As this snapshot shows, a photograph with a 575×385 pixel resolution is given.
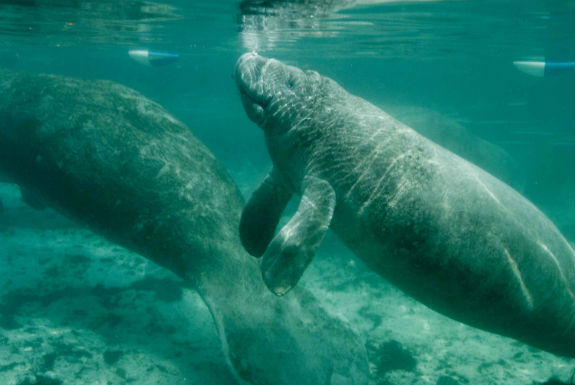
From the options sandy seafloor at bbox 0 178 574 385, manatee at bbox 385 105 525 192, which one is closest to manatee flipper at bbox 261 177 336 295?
sandy seafloor at bbox 0 178 574 385

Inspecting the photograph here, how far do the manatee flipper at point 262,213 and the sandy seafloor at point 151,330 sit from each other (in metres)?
1.76

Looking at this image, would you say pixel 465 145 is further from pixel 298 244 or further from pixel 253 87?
pixel 298 244

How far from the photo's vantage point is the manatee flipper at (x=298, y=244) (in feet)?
10.9

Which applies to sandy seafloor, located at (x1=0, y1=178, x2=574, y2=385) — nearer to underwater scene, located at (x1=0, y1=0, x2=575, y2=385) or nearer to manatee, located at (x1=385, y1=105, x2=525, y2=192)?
underwater scene, located at (x1=0, y1=0, x2=575, y2=385)

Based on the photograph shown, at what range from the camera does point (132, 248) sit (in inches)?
229

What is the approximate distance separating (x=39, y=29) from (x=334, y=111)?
20.5m

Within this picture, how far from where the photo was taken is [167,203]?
5.57m

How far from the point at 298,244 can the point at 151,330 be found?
383 cm

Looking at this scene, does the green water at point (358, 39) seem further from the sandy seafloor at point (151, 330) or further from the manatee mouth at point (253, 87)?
the manatee mouth at point (253, 87)

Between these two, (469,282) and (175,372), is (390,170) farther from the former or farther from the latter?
(175,372)

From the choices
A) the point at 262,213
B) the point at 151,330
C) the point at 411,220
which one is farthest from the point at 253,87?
the point at 151,330

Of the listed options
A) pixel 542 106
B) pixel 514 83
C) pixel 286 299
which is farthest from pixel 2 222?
pixel 514 83

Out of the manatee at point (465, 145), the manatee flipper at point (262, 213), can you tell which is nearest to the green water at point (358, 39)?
the manatee at point (465, 145)

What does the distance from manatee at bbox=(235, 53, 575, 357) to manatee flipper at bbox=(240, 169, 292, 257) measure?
341 mm
